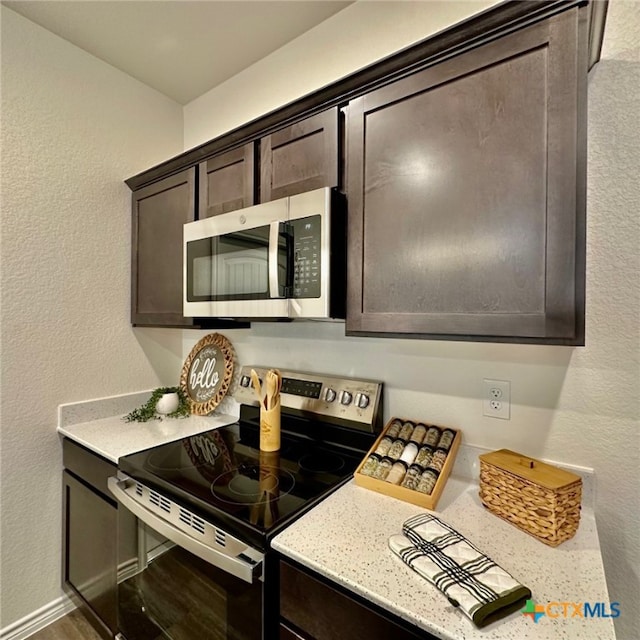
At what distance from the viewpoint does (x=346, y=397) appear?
4.70ft

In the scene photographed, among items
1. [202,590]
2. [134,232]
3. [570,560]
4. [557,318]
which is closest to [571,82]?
[557,318]

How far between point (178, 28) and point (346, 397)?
1822 millimetres

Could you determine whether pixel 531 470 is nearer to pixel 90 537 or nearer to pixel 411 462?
pixel 411 462

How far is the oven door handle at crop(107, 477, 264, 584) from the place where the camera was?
905 millimetres

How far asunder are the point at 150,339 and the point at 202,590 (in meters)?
1.40

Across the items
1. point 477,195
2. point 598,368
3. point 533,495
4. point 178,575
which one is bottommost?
point 178,575

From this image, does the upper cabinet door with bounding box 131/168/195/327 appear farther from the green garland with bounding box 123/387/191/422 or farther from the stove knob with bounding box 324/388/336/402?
→ the stove knob with bounding box 324/388/336/402

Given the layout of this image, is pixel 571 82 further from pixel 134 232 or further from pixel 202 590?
pixel 134 232

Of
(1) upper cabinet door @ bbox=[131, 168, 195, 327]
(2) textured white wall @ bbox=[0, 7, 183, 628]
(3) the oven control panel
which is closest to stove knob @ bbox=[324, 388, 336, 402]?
(3) the oven control panel

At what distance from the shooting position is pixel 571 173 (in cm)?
78

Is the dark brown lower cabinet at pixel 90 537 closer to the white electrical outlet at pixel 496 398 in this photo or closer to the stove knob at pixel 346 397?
the stove knob at pixel 346 397

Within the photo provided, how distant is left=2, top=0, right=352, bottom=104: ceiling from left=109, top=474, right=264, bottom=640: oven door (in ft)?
6.38

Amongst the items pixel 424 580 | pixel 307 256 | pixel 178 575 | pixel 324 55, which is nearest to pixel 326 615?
pixel 424 580

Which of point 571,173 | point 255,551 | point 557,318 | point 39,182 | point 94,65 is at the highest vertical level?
point 94,65
